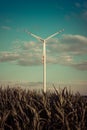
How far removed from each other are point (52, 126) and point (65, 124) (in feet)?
1.80

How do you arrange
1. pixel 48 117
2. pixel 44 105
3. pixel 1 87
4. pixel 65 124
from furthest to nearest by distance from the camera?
pixel 1 87
pixel 44 105
pixel 48 117
pixel 65 124

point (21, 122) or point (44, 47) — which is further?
point (44, 47)

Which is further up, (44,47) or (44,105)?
(44,47)

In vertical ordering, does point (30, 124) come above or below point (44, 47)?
below

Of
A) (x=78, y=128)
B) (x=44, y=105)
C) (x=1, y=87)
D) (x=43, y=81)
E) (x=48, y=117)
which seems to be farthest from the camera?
(x=43, y=81)

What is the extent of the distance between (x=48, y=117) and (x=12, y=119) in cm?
133

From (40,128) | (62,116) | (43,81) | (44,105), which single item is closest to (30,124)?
(40,128)

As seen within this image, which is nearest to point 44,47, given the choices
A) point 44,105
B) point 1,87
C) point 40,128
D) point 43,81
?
point 43,81

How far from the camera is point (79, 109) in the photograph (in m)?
Result: 12.1

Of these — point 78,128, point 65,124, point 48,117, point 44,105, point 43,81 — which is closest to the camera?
point 78,128

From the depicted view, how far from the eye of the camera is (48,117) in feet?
37.4

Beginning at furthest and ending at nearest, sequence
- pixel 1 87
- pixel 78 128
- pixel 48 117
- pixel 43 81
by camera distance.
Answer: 1. pixel 43 81
2. pixel 1 87
3. pixel 48 117
4. pixel 78 128

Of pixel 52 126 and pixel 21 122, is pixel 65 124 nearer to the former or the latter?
pixel 52 126

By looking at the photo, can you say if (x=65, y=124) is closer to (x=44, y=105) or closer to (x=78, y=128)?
(x=78, y=128)
